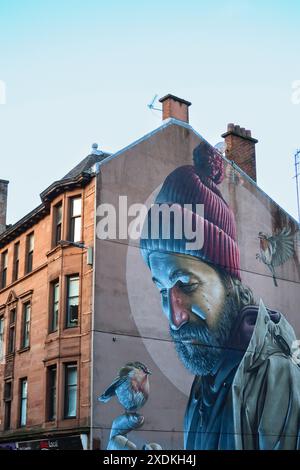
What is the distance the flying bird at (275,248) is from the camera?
35750mm

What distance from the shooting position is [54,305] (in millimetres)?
31250

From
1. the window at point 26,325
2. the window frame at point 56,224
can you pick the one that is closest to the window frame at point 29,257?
the window at point 26,325

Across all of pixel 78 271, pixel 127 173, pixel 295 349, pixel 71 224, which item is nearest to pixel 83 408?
pixel 78 271

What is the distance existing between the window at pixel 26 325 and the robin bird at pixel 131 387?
6.61 metres

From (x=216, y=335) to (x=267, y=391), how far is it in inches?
142

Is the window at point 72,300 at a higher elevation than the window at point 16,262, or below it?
below

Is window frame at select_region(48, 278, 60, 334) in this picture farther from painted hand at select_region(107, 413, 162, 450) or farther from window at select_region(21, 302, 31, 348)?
painted hand at select_region(107, 413, 162, 450)

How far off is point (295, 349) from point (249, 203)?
289 inches

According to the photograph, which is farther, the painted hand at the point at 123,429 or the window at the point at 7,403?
the window at the point at 7,403

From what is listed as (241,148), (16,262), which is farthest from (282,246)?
(16,262)

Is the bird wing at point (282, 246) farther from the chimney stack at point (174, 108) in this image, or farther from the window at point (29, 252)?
the window at point (29, 252)

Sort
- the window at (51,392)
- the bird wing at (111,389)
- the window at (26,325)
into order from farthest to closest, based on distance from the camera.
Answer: the window at (26,325)
the window at (51,392)
the bird wing at (111,389)

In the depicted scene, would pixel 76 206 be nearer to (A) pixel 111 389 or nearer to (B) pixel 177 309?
(B) pixel 177 309

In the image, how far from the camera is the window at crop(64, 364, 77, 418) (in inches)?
1125
